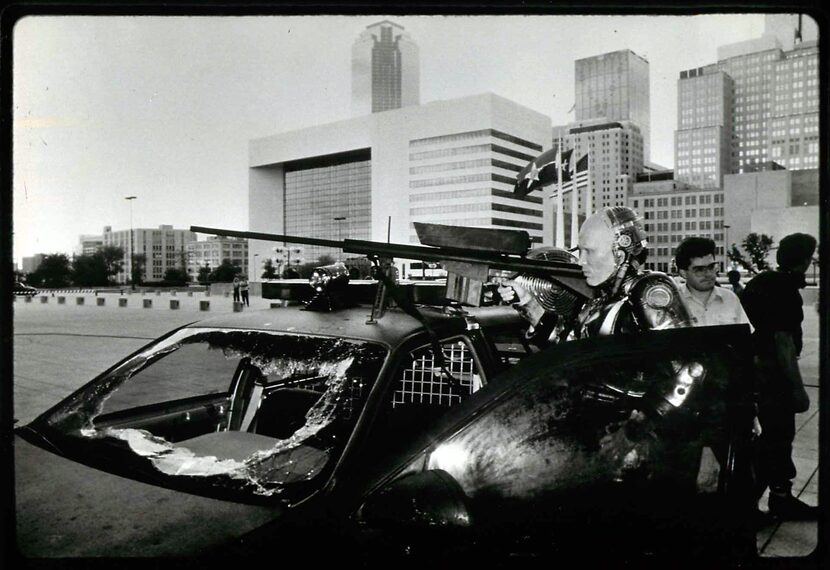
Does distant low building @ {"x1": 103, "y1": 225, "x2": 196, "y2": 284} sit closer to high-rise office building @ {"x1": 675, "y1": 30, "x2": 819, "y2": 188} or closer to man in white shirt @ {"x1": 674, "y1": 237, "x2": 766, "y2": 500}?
man in white shirt @ {"x1": 674, "y1": 237, "x2": 766, "y2": 500}

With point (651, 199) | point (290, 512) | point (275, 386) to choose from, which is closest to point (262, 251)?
point (275, 386)

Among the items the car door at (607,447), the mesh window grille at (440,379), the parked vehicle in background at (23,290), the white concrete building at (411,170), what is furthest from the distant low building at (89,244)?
the car door at (607,447)

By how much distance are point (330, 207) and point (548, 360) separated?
208 centimetres

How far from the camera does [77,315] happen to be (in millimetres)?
6293

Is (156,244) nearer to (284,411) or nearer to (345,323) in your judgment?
(284,411)

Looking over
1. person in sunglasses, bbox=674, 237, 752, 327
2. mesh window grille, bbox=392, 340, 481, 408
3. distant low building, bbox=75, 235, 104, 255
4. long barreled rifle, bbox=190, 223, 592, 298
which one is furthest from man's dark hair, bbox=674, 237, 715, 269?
distant low building, bbox=75, 235, 104, 255

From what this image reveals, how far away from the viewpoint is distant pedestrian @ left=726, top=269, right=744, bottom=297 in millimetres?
2937

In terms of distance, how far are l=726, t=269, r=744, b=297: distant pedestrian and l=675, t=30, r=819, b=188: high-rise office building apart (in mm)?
481

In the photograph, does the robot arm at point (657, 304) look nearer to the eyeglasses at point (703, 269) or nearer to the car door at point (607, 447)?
the car door at point (607, 447)

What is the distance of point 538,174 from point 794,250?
3.89 ft

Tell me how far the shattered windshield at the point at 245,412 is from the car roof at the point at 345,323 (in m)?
0.03

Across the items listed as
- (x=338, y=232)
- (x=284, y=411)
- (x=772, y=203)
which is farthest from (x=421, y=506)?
(x=772, y=203)

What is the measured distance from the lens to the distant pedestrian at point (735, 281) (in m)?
2.94

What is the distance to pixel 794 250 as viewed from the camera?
229 cm
